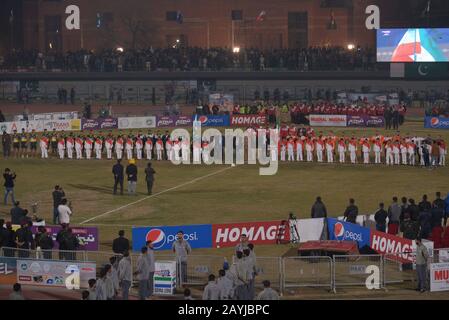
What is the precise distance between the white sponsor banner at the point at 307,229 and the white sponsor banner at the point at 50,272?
26.3 ft

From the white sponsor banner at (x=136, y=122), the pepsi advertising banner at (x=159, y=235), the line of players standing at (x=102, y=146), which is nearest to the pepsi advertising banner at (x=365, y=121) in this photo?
the white sponsor banner at (x=136, y=122)

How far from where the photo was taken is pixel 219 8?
91.8 m

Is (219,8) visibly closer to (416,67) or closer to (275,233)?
(416,67)

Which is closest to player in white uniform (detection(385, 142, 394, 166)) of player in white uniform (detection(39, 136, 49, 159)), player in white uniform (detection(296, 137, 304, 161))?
player in white uniform (detection(296, 137, 304, 161))

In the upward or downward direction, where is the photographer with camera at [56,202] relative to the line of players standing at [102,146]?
downward

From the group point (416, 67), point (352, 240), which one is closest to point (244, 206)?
point (352, 240)

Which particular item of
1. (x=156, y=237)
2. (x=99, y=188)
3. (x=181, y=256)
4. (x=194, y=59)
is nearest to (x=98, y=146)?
(x=99, y=188)

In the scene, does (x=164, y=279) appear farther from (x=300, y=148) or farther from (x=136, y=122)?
(x=136, y=122)

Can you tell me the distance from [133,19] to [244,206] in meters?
57.3

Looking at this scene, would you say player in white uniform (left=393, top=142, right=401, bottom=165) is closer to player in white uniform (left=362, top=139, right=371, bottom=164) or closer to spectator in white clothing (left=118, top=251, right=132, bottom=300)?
player in white uniform (left=362, top=139, right=371, bottom=164)

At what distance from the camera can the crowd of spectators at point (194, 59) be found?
81.8m

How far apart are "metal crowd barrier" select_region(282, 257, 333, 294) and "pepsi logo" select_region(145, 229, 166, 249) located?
14.5 ft

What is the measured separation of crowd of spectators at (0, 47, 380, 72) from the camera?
3221 inches

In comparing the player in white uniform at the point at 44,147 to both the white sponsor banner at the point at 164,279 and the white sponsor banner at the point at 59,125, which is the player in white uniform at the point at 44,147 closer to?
the white sponsor banner at the point at 59,125
